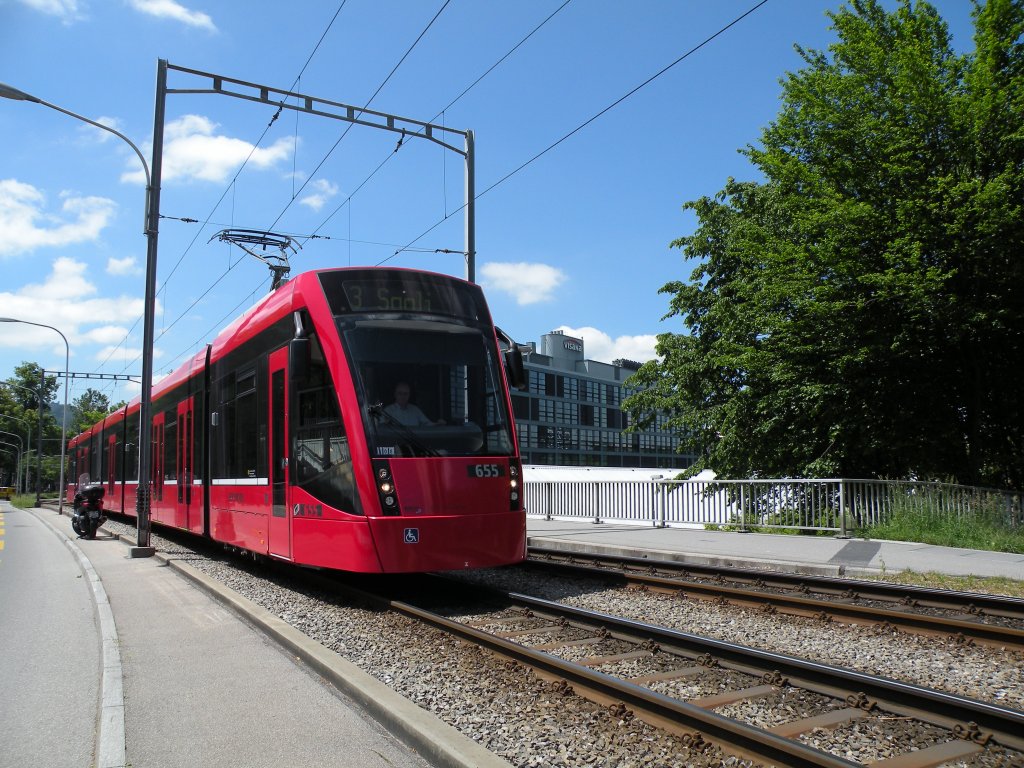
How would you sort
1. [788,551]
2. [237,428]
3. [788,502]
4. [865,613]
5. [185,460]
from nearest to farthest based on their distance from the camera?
[865,613] → [237,428] → [788,551] → [185,460] → [788,502]

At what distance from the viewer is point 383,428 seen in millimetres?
8023

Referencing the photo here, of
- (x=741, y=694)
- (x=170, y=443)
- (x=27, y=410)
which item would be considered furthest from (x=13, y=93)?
(x=27, y=410)

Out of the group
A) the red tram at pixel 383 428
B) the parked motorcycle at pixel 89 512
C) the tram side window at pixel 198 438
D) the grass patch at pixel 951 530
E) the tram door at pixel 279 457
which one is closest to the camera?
the red tram at pixel 383 428

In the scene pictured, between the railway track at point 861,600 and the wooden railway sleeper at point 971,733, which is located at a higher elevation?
the wooden railway sleeper at point 971,733

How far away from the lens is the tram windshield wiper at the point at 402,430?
806 cm

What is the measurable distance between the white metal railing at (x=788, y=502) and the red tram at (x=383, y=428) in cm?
867

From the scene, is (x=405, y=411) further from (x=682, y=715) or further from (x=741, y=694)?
(x=682, y=715)

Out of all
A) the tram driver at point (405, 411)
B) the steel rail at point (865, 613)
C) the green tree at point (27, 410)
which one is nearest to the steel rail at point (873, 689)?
the steel rail at point (865, 613)

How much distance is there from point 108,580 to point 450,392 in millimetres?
6299

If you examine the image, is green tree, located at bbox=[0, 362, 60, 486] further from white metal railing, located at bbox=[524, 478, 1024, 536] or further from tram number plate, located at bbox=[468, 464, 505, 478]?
tram number plate, located at bbox=[468, 464, 505, 478]

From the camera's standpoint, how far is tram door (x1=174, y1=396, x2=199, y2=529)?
1378 cm

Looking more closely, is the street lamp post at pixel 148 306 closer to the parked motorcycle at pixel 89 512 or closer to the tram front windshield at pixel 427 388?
the parked motorcycle at pixel 89 512

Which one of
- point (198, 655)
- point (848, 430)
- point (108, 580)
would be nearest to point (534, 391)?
point (848, 430)

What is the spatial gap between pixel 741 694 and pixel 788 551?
27.2ft
